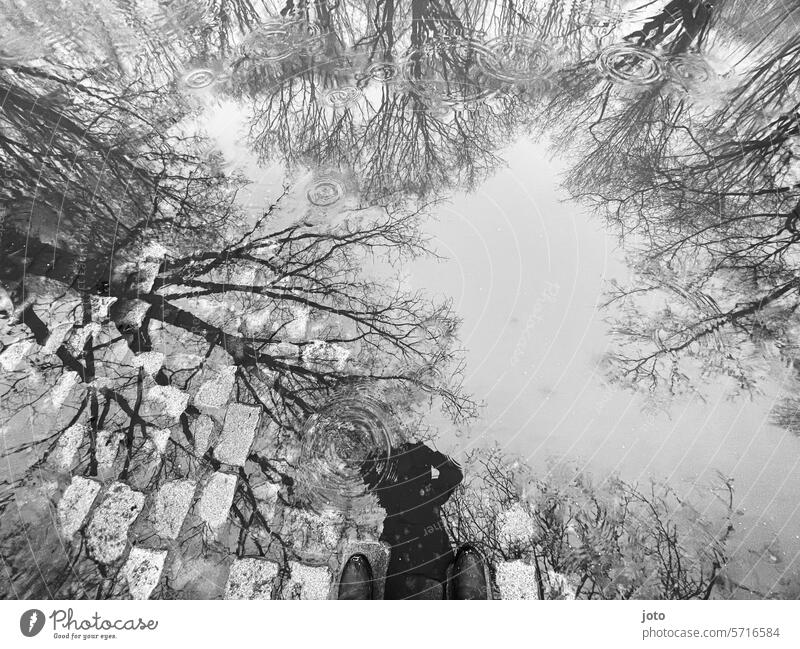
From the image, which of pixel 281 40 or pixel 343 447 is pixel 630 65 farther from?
pixel 343 447

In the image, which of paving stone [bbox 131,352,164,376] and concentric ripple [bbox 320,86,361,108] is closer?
paving stone [bbox 131,352,164,376]

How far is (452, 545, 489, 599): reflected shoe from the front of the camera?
1912 mm

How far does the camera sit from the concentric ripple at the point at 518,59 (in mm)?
3107

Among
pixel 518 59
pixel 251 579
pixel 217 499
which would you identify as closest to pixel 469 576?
pixel 251 579

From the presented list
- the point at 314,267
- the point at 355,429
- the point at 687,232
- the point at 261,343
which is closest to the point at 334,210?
the point at 314,267

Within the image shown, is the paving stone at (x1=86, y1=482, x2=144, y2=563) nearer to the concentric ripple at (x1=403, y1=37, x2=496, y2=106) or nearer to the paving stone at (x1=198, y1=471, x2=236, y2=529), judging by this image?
the paving stone at (x1=198, y1=471, x2=236, y2=529)

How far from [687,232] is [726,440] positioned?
44.2 inches

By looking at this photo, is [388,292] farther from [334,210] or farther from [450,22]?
[450,22]

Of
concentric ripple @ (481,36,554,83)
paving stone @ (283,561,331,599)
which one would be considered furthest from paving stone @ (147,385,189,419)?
concentric ripple @ (481,36,554,83)

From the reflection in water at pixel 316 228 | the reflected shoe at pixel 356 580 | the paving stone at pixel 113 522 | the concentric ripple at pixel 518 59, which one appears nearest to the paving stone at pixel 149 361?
the reflection in water at pixel 316 228

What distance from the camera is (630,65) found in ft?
10.1

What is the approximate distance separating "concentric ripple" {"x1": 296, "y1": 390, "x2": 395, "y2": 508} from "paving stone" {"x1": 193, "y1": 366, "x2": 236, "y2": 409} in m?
0.43
